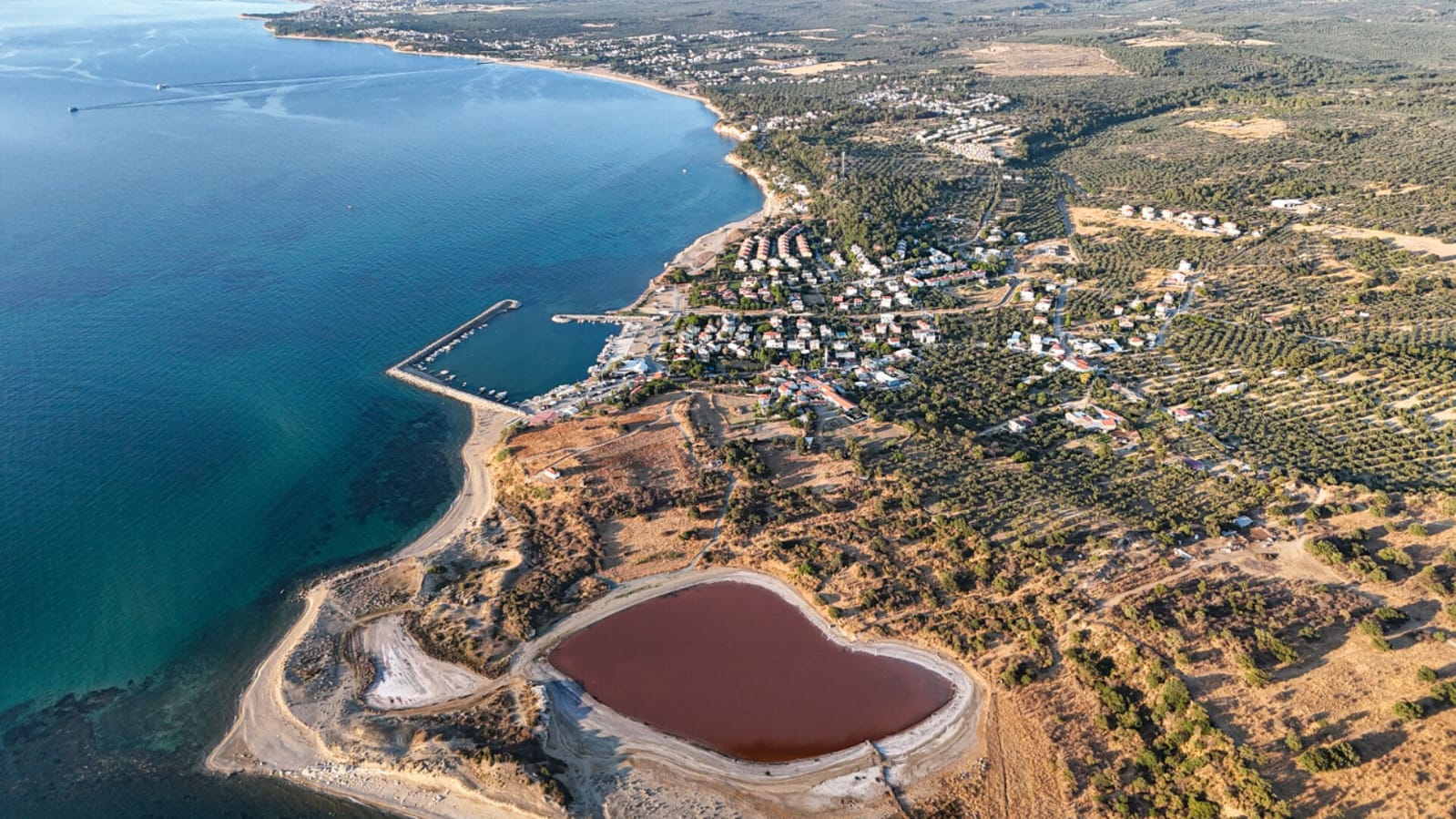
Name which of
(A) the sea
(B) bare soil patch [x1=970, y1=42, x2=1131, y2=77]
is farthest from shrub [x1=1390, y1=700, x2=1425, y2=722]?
(B) bare soil patch [x1=970, y1=42, x2=1131, y2=77]

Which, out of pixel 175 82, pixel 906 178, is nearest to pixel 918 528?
pixel 906 178

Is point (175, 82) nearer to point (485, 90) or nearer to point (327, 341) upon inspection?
point (485, 90)

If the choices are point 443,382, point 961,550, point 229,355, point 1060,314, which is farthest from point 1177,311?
point 229,355

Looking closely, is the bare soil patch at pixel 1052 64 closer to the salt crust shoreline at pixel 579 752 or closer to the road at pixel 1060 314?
the road at pixel 1060 314

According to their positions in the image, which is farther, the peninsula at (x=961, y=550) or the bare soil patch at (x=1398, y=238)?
the bare soil patch at (x=1398, y=238)

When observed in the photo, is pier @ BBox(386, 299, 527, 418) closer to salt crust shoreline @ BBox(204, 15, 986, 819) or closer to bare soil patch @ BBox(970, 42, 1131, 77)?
salt crust shoreline @ BBox(204, 15, 986, 819)

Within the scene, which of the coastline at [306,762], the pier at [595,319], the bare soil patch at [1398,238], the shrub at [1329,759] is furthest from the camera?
the bare soil patch at [1398,238]

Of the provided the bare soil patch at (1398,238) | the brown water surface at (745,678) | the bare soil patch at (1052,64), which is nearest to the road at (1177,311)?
the bare soil patch at (1398,238)
